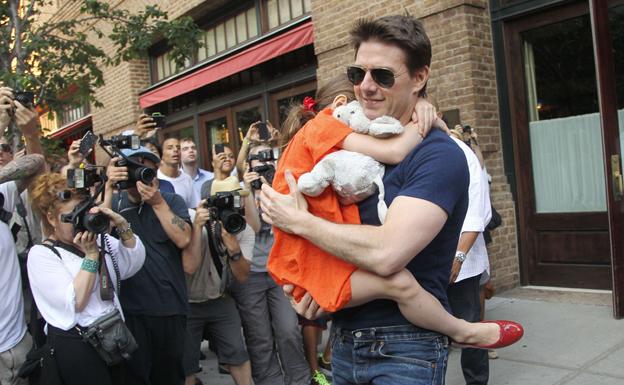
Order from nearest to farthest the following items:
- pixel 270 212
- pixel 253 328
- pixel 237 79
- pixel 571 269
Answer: pixel 270 212 → pixel 253 328 → pixel 571 269 → pixel 237 79

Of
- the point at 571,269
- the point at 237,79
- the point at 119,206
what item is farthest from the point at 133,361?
the point at 237,79

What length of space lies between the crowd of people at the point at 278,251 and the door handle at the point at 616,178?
1545 mm

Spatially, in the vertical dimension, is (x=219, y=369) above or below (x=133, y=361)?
below

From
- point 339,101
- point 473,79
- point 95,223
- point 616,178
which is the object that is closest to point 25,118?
point 95,223

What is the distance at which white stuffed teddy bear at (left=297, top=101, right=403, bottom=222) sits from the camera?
1830 millimetres

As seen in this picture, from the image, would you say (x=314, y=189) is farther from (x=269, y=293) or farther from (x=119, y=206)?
(x=269, y=293)

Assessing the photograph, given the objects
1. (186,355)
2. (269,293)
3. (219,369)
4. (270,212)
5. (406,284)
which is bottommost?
(219,369)

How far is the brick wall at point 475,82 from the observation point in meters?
6.26

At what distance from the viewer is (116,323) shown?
3.11 meters

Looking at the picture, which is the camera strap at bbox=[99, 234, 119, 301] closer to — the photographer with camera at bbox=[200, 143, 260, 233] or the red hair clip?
the photographer with camera at bbox=[200, 143, 260, 233]

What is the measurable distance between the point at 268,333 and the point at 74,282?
5.84 ft

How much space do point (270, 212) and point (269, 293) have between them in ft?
8.81

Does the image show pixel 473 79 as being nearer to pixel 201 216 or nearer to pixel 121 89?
pixel 201 216

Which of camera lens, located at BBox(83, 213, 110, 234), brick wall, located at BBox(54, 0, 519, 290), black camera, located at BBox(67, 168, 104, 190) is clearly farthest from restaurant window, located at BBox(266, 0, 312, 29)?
camera lens, located at BBox(83, 213, 110, 234)
